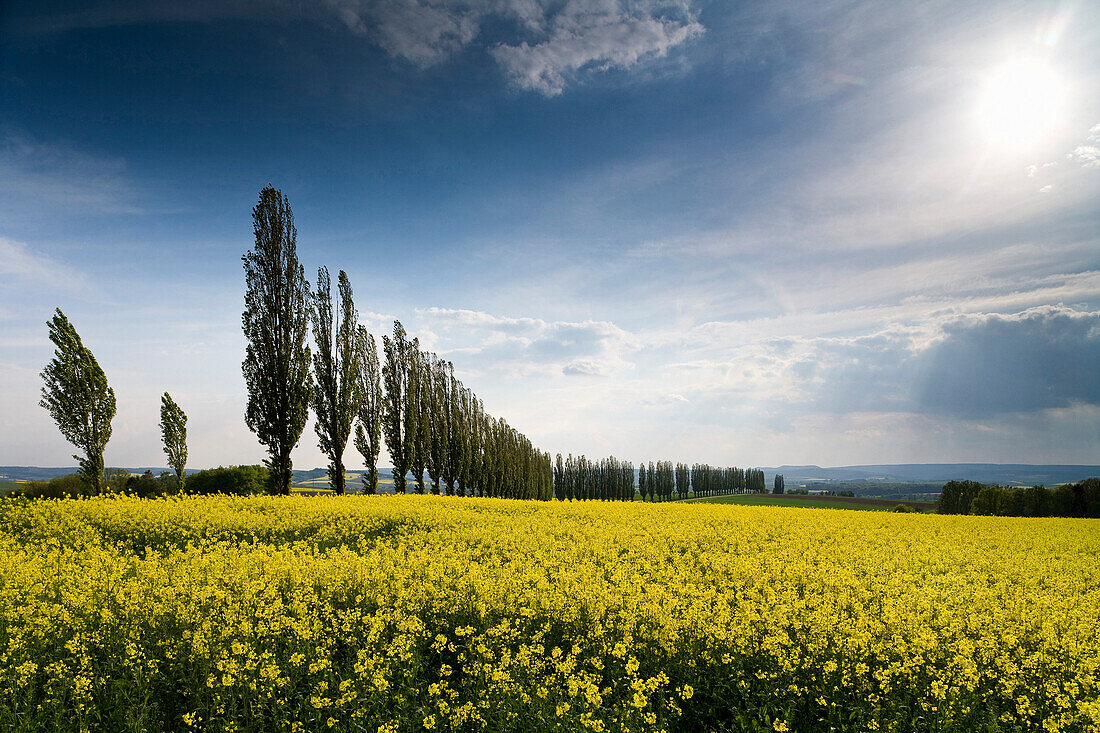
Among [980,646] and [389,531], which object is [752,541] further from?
[389,531]

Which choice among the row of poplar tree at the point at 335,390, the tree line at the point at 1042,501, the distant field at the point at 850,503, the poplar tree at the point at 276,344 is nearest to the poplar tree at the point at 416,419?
the row of poplar tree at the point at 335,390

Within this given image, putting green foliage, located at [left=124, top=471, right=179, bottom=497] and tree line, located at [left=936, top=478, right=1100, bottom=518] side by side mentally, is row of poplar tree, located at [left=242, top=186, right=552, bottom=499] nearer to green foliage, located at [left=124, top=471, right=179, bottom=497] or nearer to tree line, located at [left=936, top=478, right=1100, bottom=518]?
green foliage, located at [left=124, top=471, right=179, bottom=497]

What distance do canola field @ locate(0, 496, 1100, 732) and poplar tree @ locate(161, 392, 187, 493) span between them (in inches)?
1437

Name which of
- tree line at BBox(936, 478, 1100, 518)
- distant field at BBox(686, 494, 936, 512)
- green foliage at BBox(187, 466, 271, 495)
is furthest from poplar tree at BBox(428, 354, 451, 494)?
tree line at BBox(936, 478, 1100, 518)

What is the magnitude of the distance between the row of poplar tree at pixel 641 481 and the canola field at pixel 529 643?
202 feet

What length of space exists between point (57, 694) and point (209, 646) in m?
1.32

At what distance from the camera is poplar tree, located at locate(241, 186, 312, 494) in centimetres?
2456

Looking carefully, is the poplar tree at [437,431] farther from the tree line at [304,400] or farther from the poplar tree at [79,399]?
the poplar tree at [79,399]

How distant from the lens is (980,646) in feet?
21.9

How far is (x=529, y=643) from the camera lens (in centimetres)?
686

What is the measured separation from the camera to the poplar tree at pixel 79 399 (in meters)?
27.5

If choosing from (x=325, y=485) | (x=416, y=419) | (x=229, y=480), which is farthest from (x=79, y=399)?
(x=325, y=485)

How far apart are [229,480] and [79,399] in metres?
9.77

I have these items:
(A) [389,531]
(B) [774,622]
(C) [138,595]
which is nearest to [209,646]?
(C) [138,595]
